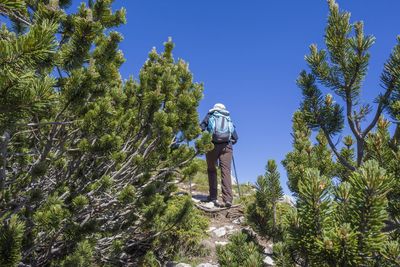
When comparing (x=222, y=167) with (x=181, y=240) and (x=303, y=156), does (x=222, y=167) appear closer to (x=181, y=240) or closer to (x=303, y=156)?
(x=181, y=240)

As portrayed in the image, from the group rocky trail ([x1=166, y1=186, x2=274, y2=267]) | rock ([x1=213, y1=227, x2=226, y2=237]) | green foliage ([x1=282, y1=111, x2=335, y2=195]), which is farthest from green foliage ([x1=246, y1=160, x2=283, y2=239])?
rock ([x1=213, y1=227, x2=226, y2=237])

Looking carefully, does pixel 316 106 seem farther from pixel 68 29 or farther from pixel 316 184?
pixel 68 29

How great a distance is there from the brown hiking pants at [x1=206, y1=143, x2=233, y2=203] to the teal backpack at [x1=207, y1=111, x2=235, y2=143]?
22 centimetres

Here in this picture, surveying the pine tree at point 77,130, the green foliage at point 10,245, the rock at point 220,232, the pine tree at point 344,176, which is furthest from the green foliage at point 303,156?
the rock at point 220,232

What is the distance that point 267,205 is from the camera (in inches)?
134

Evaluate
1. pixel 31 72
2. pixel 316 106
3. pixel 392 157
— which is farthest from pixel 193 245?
pixel 31 72

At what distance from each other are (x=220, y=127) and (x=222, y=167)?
118 cm

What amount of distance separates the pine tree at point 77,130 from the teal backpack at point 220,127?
333cm

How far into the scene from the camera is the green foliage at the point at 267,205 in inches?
129

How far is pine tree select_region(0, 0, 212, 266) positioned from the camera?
1855mm

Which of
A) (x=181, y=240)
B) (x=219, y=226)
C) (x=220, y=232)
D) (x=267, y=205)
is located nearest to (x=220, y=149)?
(x=219, y=226)

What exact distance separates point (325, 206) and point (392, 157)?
99 cm

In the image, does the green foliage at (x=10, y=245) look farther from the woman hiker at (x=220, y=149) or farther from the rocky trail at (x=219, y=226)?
the woman hiker at (x=220, y=149)

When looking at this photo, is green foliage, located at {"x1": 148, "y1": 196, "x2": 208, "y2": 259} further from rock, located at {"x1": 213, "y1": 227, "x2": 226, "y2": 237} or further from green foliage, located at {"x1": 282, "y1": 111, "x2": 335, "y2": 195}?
green foliage, located at {"x1": 282, "y1": 111, "x2": 335, "y2": 195}
